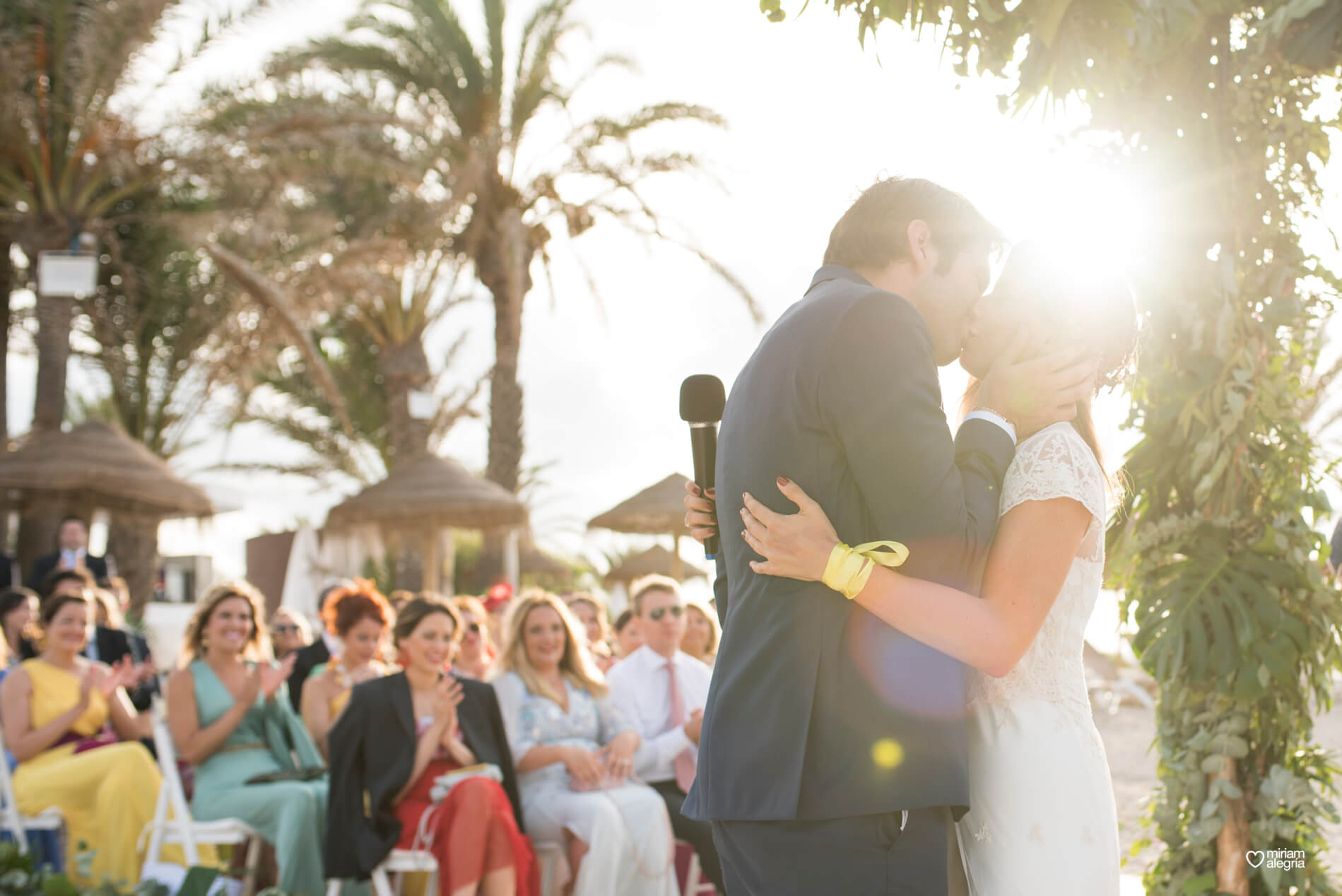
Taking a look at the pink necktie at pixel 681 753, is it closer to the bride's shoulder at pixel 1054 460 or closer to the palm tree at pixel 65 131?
the bride's shoulder at pixel 1054 460

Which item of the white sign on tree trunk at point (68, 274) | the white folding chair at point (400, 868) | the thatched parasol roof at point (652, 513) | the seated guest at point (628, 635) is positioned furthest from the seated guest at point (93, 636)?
the thatched parasol roof at point (652, 513)

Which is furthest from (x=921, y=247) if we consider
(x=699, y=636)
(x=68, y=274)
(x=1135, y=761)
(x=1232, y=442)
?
(x=1135, y=761)

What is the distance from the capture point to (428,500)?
13.2 meters

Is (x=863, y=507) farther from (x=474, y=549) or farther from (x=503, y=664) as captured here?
(x=474, y=549)

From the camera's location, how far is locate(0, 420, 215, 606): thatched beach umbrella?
1267 centimetres

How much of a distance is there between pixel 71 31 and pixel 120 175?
5.79 ft

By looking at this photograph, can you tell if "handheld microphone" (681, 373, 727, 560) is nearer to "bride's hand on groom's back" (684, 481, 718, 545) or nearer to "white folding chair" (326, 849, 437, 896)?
"bride's hand on groom's back" (684, 481, 718, 545)

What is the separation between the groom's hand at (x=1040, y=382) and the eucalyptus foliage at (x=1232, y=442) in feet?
7.92

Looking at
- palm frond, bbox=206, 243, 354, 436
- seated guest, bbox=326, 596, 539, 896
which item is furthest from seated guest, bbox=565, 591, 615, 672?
palm frond, bbox=206, 243, 354, 436

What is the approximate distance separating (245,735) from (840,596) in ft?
19.2

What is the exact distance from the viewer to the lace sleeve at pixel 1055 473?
2291 millimetres

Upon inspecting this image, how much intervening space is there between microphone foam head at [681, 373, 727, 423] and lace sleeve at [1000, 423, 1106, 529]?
0.65 m

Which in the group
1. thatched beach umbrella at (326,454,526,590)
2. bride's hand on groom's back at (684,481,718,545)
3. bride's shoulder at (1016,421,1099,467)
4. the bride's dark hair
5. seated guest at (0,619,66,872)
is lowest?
seated guest at (0,619,66,872)

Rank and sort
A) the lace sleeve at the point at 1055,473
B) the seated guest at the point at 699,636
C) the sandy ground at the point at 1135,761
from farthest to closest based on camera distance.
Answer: the seated guest at the point at 699,636, the sandy ground at the point at 1135,761, the lace sleeve at the point at 1055,473
